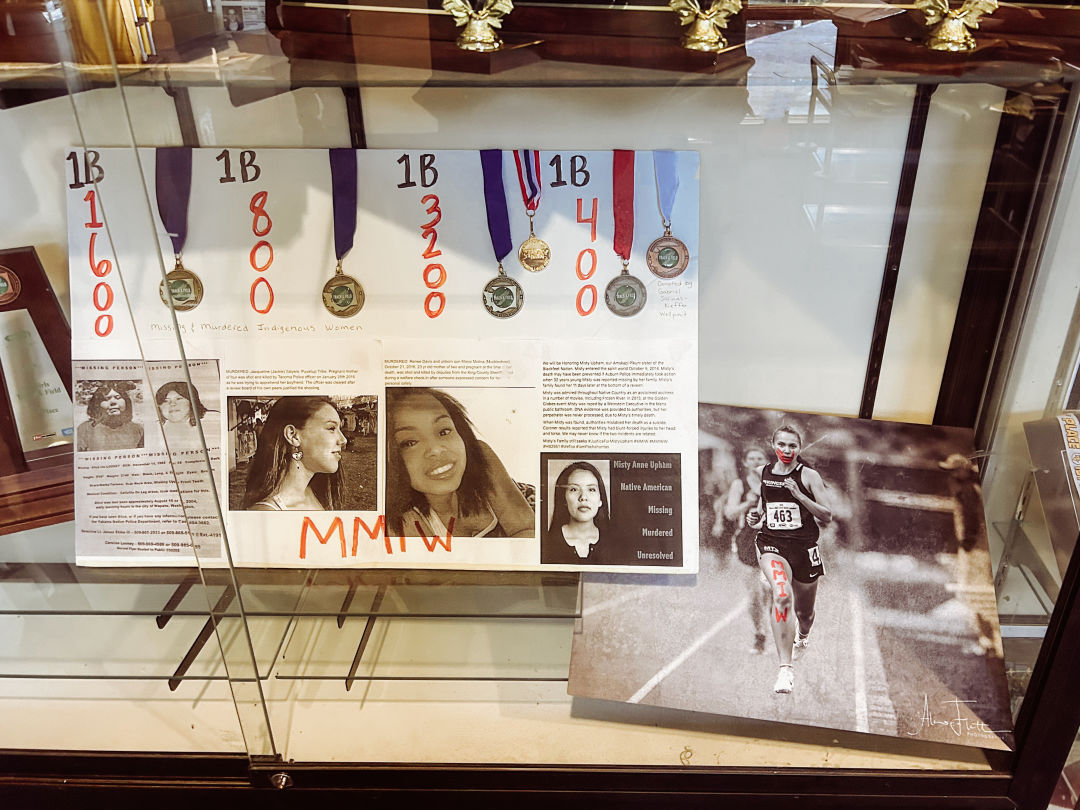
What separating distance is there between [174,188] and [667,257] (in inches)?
22.1

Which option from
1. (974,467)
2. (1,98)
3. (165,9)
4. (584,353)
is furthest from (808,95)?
(1,98)

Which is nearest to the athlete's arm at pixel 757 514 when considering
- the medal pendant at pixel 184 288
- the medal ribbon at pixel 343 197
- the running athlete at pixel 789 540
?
the running athlete at pixel 789 540

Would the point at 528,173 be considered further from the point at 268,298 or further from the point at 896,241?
the point at 896,241

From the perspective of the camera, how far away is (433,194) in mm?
887

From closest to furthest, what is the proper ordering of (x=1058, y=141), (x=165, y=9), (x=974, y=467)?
1. (x=165, y=9)
2. (x=1058, y=141)
3. (x=974, y=467)

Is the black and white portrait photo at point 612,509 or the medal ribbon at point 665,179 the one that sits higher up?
the medal ribbon at point 665,179

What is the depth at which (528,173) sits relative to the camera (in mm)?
884

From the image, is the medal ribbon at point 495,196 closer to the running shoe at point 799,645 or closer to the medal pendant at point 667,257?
the medal pendant at point 667,257

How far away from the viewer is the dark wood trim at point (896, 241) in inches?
34.7

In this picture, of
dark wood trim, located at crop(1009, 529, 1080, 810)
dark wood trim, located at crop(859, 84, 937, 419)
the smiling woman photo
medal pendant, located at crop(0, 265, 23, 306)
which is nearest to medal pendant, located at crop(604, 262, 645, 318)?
the smiling woman photo

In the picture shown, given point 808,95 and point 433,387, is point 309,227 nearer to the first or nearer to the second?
point 433,387

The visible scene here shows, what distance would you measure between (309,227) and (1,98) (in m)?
0.34

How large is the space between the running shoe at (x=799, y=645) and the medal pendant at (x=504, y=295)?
0.52 metres

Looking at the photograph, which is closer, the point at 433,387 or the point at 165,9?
the point at 165,9
